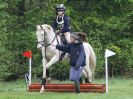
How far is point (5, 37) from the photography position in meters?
25.7

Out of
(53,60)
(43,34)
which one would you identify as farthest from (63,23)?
(53,60)

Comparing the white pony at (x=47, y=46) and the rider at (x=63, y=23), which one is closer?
the white pony at (x=47, y=46)

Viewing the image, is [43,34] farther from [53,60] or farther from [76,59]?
[76,59]

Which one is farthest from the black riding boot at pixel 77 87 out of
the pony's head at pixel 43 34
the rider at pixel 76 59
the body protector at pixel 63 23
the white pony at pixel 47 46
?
the body protector at pixel 63 23

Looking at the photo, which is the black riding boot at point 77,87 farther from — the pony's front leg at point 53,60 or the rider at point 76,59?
the pony's front leg at point 53,60

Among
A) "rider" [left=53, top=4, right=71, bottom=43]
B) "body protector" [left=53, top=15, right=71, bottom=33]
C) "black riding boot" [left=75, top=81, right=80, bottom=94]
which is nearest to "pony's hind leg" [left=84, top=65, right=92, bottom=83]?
"rider" [left=53, top=4, right=71, bottom=43]

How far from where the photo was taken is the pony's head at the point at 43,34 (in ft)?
51.9

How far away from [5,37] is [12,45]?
1509mm

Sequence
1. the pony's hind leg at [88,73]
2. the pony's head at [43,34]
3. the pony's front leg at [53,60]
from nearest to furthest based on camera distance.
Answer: the pony's head at [43,34]
the pony's front leg at [53,60]
the pony's hind leg at [88,73]

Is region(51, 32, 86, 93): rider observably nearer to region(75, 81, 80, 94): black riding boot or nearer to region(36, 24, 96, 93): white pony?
region(75, 81, 80, 94): black riding boot

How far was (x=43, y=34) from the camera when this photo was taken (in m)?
15.9

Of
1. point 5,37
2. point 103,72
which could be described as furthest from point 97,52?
point 5,37

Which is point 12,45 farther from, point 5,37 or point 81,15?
point 81,15

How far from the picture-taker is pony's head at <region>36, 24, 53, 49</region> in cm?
1582
